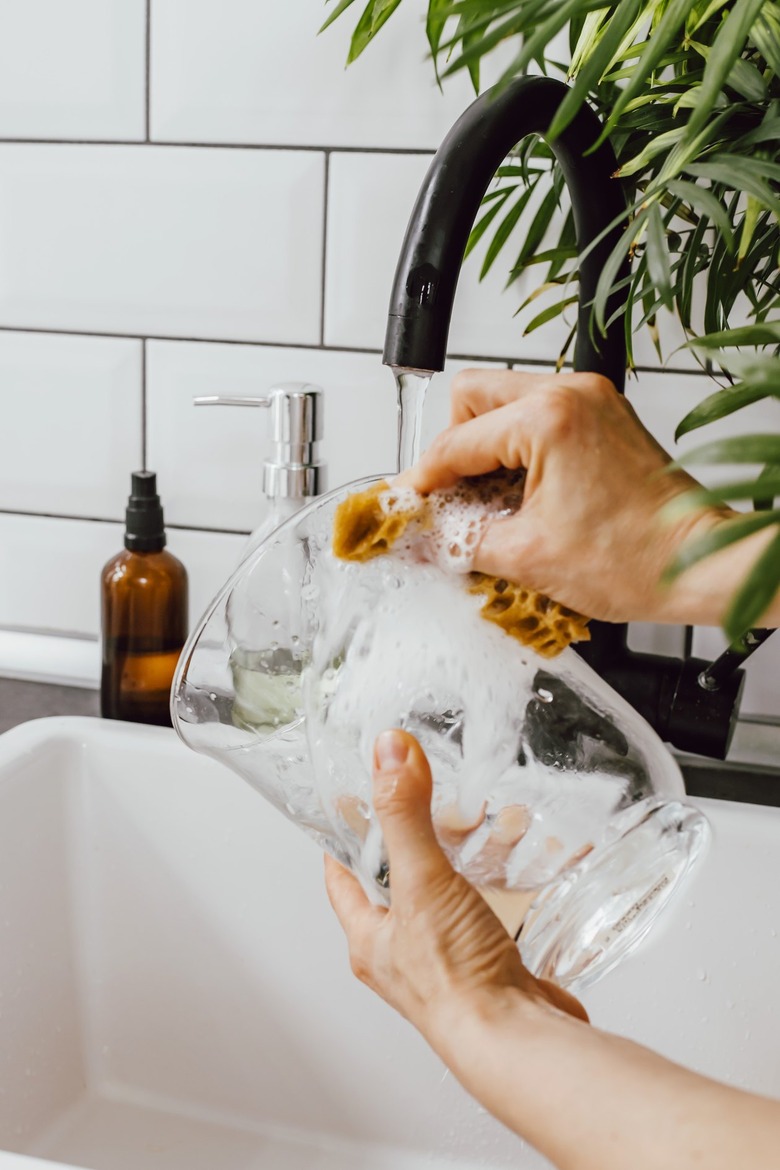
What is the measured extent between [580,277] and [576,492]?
0.68 ft

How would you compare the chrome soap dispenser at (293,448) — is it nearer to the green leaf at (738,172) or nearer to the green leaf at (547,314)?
the green leaf at (547,314)

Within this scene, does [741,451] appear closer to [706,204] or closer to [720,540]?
[720,540]

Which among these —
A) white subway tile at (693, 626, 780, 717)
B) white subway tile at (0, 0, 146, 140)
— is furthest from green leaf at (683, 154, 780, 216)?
white subway tile at (0, 0, 146, 140)

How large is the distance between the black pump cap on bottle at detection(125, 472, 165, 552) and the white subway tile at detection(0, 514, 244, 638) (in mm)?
87

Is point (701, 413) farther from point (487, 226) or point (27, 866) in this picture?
point (27, 866)

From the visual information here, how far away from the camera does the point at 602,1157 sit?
309 millimetres

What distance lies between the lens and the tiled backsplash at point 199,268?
72cm

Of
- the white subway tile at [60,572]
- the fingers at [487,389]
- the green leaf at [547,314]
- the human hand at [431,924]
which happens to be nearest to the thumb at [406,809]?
the human hand at [431,924]

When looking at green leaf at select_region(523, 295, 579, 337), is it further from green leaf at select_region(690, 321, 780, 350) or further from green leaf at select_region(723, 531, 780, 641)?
green leaf at select_region(723, 531, 780, 641)

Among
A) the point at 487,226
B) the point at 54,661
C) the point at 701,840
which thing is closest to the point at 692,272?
the point at 487,226

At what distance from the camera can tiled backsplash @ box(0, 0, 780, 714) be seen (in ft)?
2.36

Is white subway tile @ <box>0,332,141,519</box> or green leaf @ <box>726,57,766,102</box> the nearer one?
green leaf @ <box>726,57,766,102</box>

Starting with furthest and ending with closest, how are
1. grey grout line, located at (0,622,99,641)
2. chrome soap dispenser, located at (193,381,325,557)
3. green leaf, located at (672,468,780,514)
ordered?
grey grout line, located at (0,622,99,641) → chrome soap dispenser, located at (193,381,325,557) → green leaf, located at (672,468,780,514)

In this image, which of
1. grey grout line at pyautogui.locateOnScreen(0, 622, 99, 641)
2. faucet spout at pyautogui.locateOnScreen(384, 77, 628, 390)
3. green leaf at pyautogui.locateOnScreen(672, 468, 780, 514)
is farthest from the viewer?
grey grout line at pyautogui.locateOnScreen(0, 622, 99, 641)
